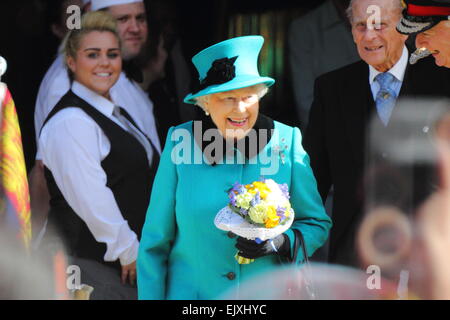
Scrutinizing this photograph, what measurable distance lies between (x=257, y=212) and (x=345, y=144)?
4.78ft

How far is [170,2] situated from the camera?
222 inches

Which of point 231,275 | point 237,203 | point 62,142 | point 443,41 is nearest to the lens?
point 237,203

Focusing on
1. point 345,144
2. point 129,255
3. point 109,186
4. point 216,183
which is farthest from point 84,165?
point 345,144

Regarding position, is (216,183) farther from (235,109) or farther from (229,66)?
(229,66)

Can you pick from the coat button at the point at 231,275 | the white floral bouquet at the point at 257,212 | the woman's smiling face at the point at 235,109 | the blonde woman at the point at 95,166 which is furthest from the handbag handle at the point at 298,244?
the blonde woman at the point at 95,166

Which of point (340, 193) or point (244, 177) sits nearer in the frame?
point (244, 177)

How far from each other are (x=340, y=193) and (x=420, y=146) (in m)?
0.58

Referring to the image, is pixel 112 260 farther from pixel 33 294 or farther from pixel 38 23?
pixel 38 23

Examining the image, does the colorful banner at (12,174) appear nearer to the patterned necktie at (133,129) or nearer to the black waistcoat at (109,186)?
the black waistcoat at (109,186)

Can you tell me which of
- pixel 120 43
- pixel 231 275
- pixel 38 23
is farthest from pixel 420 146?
pixel 38 23

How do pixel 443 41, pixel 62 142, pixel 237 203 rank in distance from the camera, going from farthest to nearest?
1. pixel 62 142
2. pixel 443 41
3. pixel 237 203

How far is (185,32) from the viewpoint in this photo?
18.7ft

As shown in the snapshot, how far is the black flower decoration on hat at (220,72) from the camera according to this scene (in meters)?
4.38
